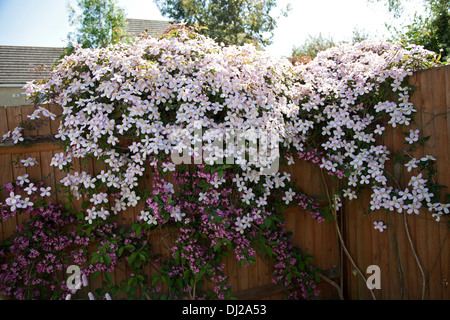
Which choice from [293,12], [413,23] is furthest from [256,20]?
[413,23]

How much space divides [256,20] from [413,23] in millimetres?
6576

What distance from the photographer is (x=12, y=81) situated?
11.7 meters

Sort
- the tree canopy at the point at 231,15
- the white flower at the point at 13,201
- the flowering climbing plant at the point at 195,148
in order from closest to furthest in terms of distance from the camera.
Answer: the white flower at the point at 13,201, the flowering climbing plant at the point at 195,148, the tree canopy at the point at 231,15

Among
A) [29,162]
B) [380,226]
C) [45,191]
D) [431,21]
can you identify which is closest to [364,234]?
[380,226]

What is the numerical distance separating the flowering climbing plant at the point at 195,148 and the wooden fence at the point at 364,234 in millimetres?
95

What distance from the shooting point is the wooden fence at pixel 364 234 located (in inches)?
82.1

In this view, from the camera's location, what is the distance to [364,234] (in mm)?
2732

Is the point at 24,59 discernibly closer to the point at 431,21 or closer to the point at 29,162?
the point at 29,162

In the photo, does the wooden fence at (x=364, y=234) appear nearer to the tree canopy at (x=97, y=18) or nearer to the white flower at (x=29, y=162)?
the white flower at (x=29, y=162)

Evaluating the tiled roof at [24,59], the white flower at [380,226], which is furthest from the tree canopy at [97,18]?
the white flower at [380,226]

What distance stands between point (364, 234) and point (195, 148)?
1.73m
